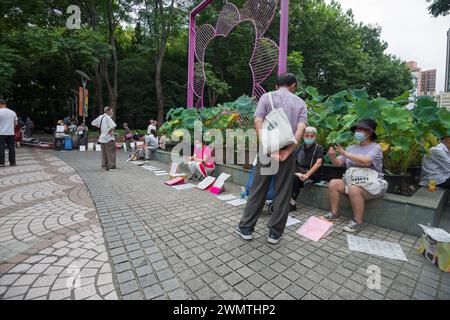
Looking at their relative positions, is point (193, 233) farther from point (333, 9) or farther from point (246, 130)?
point (333, 9)

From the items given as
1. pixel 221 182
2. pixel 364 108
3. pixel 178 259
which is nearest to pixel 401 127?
pixel 364 108

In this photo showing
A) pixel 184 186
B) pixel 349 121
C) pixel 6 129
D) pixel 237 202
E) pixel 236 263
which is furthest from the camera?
pixel 6 129

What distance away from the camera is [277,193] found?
2592 millimetres

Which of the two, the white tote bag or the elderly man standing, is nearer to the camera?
the white tote bag

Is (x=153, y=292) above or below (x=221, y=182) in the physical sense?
below

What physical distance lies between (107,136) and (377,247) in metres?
6.60

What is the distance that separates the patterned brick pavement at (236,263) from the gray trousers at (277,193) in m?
0.29

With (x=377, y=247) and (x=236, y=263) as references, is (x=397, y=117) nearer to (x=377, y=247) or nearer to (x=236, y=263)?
(x=377, y=247)

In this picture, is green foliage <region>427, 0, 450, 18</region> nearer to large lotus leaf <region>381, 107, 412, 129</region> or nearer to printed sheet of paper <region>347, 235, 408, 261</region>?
large lotus leaf <region>381, 107, 412, 129</region>

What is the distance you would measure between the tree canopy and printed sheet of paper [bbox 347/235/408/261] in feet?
38.8

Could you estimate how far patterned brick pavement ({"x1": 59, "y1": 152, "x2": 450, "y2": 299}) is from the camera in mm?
1921

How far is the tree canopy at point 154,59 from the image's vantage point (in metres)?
14.5

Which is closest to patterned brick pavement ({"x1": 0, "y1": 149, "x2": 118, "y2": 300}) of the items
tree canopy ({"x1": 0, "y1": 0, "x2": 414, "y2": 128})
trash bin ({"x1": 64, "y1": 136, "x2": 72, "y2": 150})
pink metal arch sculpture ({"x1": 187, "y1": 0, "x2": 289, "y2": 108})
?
pink metal arch sculpture ({"x1": 187, "y1": 0, "x2": 289, "y2": 108})

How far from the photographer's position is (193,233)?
115 inches
